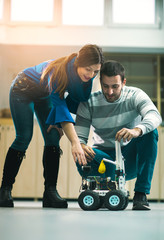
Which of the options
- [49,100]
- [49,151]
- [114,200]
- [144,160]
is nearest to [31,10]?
[49,100]

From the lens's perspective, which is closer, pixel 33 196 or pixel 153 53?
pixel 33 196

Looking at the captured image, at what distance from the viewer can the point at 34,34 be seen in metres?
3.71

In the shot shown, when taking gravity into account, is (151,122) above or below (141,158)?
above

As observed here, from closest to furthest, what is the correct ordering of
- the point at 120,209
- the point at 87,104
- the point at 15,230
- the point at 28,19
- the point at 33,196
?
the point at 15,230
the point at 120,209
the point at 87,104
the point at 33,196
the point at 28,19

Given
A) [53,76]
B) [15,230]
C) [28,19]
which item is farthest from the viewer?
[28,19]

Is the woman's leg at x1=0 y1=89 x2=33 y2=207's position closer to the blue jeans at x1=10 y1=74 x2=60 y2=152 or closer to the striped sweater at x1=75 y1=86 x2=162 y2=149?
the blue jeans at x1=10 y1=74 x2=60 y2=152

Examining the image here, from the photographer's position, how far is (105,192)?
151 cm

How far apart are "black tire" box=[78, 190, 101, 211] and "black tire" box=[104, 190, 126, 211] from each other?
37 millimetres

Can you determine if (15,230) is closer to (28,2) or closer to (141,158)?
(141,158)

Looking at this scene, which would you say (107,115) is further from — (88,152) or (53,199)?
(53,199)

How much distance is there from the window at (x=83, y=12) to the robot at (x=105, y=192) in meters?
2.32

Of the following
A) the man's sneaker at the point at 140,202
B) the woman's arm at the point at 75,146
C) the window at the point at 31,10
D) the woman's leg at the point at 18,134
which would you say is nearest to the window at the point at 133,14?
the window at the point at 31,10

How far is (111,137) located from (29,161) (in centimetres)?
181

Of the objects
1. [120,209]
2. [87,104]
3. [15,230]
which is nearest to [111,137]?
[87,104]
